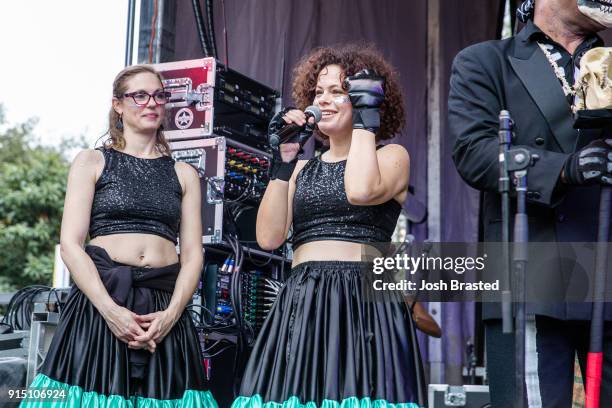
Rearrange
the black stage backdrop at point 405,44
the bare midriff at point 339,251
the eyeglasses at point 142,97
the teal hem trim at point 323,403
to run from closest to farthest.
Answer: the teal hem trim at point 323,403
the bare midriff at point 339,251
the eyeglasses at point 142,97
the black stage backdrop at point 405,44

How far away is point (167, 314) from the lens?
11.0ft

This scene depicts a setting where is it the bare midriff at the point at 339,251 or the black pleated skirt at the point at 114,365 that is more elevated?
the bare midriff at the point at 339,251

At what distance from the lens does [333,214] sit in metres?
3.10

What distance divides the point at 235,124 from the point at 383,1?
2.47 metres

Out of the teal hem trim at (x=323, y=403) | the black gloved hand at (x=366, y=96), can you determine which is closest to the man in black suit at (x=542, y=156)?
Result: the black gloved hand at (x=366, y=96)

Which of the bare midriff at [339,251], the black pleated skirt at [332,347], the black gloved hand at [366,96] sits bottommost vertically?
the black pleated skirt at [332,347]

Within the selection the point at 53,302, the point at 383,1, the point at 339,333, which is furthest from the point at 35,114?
the point at 339,333

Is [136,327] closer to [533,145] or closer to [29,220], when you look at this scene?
[533,145]

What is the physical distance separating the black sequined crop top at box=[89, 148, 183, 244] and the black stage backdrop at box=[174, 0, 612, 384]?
229 centimetres

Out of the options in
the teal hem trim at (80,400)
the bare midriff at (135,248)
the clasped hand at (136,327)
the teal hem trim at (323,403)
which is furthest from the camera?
the bare midriff at (135,248)

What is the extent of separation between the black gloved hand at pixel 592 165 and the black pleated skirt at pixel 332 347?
995 millimetres

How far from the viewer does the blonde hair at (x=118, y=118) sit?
3.73 m

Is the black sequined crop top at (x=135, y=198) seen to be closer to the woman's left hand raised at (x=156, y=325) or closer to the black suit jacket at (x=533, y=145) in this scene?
the woman's left hand raised at (x=156, y=325)

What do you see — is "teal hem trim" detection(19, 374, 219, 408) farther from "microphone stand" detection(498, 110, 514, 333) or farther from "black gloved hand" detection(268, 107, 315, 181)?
"microphone stand" detection(498, 110, 514, 333)
